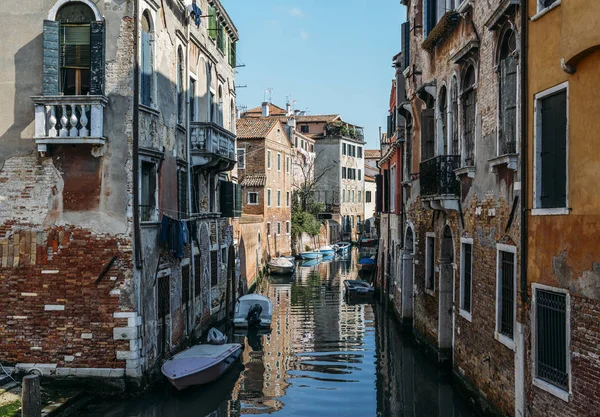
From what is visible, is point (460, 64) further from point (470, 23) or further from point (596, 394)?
point (596, 394)

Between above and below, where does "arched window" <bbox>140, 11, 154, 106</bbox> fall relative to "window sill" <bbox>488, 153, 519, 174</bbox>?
above

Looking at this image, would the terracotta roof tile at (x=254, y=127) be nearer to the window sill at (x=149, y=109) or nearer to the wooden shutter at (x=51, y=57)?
the window sill at (x=149, y=109)

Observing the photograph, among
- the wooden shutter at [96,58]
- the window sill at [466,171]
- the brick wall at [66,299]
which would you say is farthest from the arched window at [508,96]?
the wooden shutter at [96,58]

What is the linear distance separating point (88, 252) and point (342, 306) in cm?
1384

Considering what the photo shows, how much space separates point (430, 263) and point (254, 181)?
23.1 m

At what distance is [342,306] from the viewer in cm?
2328

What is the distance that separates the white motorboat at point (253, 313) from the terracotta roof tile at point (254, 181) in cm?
1763

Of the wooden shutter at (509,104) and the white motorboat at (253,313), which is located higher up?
the wooden shutter at (509,104)

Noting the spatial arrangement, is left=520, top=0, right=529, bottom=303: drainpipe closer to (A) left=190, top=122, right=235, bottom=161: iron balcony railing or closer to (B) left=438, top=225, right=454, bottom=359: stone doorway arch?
(B) left=438, top=225, right=454, bottom=359: stone doorway arch

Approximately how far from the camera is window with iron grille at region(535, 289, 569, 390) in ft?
22.7

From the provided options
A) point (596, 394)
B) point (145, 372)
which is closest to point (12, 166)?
point (145, 372)

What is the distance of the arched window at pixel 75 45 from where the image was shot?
1066 centimetres

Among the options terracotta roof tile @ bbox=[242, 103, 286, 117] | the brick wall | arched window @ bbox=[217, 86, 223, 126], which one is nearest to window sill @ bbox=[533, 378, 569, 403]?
the brick wall

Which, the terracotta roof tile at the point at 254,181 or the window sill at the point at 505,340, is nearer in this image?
the window sill at the point at 505,340
